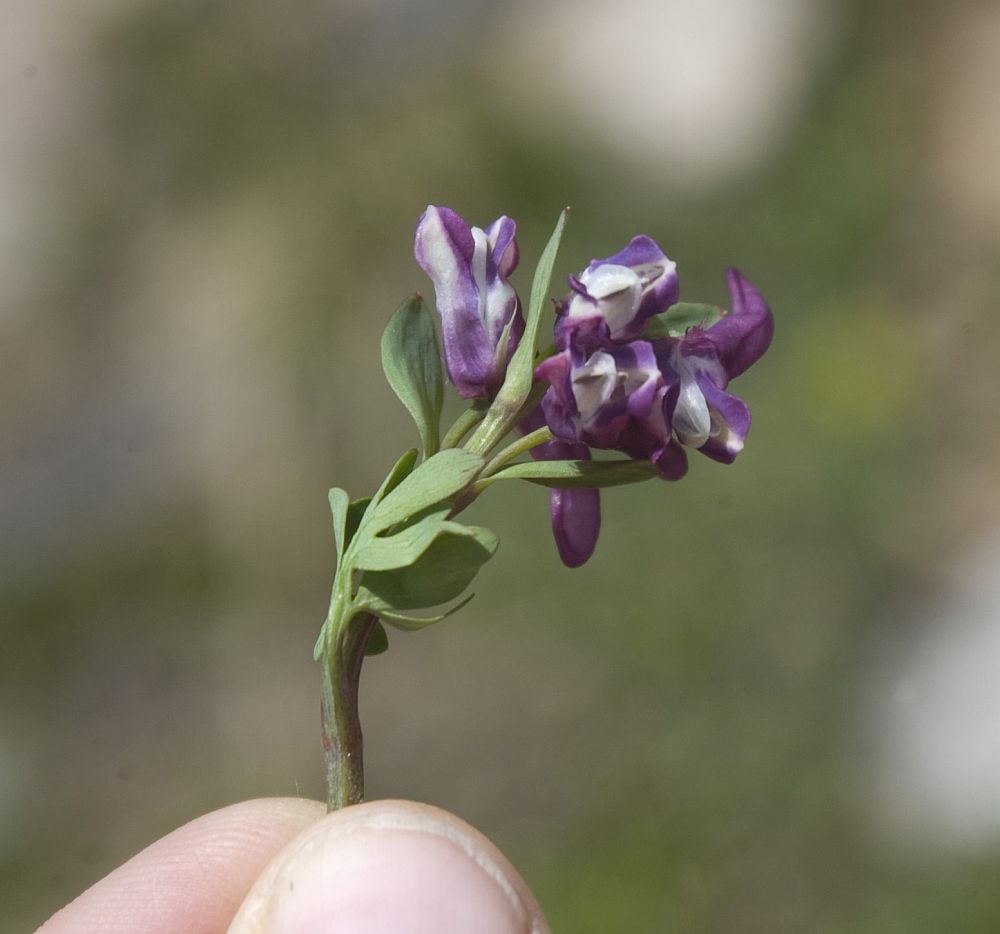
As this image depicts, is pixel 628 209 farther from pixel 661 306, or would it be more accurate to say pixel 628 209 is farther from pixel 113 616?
pixel 661 306

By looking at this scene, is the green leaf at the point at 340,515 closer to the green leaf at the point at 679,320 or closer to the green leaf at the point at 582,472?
the green leaf at the point at 582,472

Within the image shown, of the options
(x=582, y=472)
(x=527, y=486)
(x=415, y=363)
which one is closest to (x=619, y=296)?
(x=582, y=472)

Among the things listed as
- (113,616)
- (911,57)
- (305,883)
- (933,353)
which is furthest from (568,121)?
(305,883)

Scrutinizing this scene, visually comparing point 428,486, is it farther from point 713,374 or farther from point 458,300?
point 713,374

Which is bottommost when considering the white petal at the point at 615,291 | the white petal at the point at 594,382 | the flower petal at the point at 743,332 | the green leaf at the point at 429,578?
the green leaf at the point at 429,578

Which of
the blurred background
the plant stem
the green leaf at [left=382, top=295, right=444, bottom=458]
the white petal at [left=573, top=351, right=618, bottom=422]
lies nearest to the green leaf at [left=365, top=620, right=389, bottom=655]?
the plant stem

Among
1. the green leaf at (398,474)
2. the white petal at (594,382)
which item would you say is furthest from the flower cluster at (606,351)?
the green leaf at (398,474)

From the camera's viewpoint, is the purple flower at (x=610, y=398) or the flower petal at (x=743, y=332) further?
the flower petal at (x=743, y=332)
